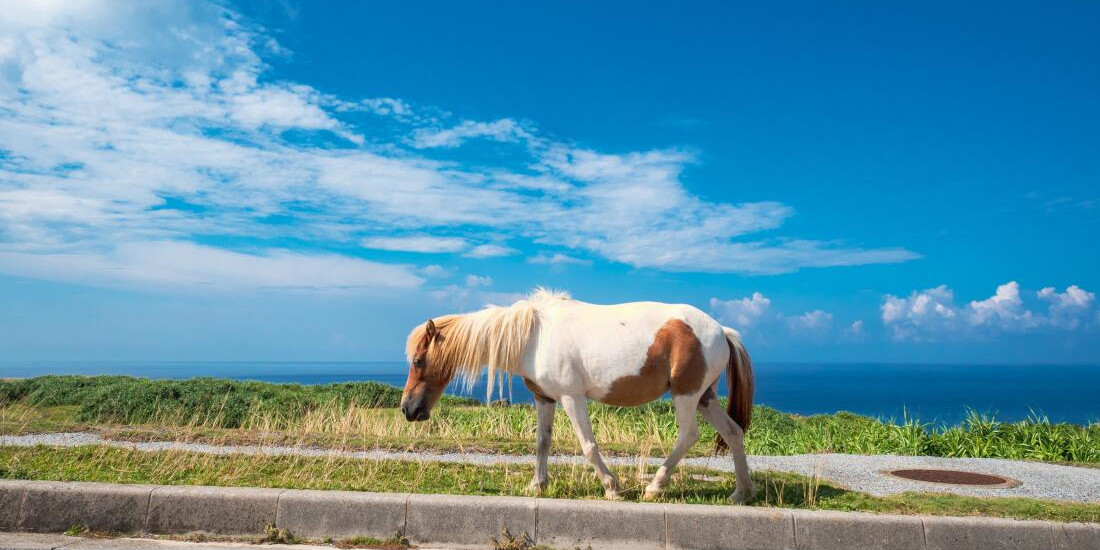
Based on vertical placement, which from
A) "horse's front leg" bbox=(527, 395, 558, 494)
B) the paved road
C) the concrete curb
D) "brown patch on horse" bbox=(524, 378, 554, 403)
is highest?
"brown patch on horse" bbox=(524, 378, 554, 403)

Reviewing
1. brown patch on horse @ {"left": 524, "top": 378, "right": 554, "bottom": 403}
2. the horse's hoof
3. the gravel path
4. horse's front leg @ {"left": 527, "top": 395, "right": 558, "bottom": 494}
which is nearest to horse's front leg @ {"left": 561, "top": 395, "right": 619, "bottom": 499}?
brown patch on horse @ {"left": 524, "top": 378, "right": 554, "bottom": 403}

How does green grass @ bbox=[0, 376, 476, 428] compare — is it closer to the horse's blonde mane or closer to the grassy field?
the grassy field

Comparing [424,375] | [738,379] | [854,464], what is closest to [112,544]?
[424,375]

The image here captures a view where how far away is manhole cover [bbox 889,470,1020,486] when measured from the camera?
8.12m

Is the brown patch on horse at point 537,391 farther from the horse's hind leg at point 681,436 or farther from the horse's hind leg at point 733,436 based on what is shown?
the horse's hind leg at point 733,436

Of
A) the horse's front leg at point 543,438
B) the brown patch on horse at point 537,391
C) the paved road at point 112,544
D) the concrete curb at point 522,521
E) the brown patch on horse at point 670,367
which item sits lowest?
the paved road at point 112,544

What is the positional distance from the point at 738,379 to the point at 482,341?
2.45 meters

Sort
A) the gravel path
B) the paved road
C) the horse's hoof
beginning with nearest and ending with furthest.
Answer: the paved road
the horse's hoof
the gravel path

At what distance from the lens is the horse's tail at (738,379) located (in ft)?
22.0

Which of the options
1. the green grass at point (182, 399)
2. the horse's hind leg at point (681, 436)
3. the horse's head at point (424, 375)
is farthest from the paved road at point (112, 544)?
the green grass at point (182, 399)

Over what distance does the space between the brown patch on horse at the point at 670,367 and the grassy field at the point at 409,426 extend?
3098mm

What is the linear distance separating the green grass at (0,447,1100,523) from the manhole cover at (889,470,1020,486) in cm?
157

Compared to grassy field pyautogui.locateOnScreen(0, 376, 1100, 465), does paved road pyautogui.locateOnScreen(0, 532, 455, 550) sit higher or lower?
lower

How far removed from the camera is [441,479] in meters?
7.18
